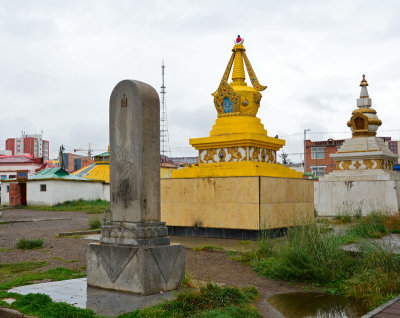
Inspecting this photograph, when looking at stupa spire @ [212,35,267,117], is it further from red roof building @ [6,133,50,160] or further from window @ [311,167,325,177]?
red roof building @ [6,133,50,160]

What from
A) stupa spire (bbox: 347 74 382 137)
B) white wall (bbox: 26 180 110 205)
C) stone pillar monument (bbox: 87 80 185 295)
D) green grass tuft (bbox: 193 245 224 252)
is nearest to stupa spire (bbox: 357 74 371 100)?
stupa spire (bbox: 347 74 382 137)

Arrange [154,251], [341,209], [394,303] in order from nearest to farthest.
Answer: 1. [394,303]
2. [154,251]
3. [341,209]

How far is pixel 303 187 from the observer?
1459cm

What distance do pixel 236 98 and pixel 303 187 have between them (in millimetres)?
3500

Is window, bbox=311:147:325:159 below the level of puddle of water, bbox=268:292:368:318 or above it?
above

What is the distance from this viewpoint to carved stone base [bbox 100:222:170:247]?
259 inches

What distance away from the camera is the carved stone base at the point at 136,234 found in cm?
659

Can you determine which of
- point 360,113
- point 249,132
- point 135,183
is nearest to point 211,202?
point 249,132

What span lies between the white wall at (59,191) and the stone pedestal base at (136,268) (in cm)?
3032

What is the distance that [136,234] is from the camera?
21.6ft

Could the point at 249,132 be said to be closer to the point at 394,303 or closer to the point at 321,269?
the point at 321,269

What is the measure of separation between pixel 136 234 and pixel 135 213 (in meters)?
0.34

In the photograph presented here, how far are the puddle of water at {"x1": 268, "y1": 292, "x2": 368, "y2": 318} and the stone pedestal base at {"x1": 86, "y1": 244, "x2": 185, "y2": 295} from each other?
4.92ft

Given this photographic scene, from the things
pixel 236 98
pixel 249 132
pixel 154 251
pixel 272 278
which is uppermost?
pixel 236 98
